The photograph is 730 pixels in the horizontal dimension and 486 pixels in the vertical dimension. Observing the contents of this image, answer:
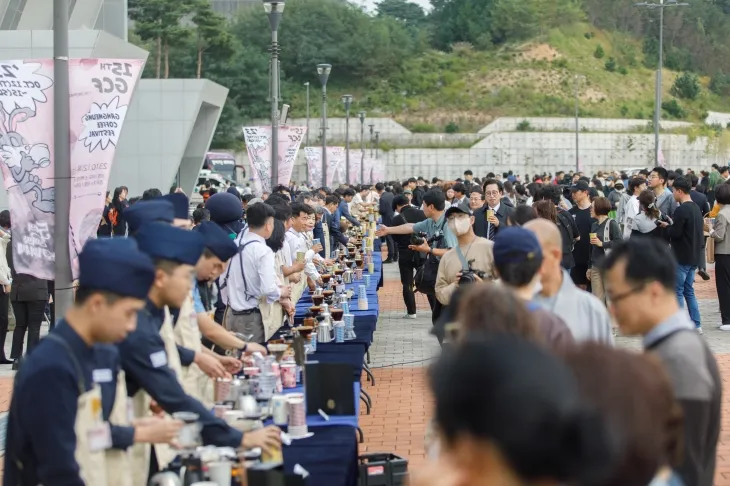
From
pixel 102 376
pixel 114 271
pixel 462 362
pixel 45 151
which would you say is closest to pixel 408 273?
pixel 45 151

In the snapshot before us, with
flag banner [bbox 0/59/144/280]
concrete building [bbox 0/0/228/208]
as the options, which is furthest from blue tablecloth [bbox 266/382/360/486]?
concrete building [bbox 0/0/228/208]

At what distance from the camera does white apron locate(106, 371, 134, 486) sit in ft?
15.3

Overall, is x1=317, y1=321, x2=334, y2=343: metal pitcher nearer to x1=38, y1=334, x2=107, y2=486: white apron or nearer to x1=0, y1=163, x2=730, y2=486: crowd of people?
x1=0, y1=163, x2=730, y2=486: crowd of people

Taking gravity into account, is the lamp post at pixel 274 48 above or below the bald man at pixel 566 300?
above

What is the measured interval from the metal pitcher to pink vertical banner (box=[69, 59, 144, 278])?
211 cm

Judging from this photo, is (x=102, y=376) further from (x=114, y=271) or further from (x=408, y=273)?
(x=408, y=273)

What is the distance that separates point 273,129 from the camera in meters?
21.1

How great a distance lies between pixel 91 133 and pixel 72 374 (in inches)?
210

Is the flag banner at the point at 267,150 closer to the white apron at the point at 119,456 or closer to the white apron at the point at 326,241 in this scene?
the white apron at the point at 326,241

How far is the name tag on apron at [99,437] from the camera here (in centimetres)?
438

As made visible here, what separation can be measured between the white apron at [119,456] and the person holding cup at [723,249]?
1163 centimetres

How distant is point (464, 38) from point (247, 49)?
38.3 meters

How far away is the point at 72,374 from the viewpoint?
13.5ft

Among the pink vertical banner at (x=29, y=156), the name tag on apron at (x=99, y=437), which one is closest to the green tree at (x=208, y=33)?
the pink vertical banner at (x=29, y=156)
